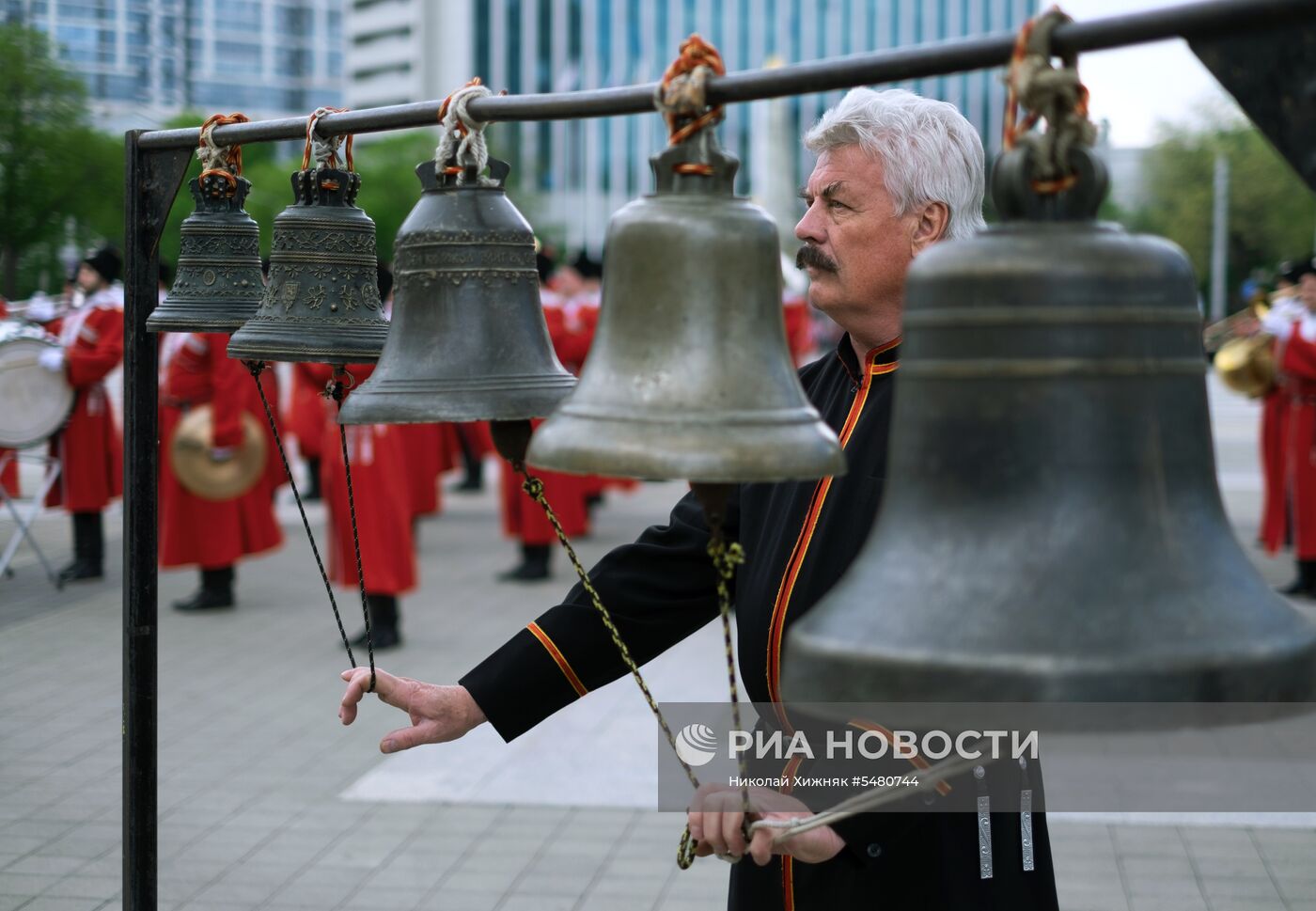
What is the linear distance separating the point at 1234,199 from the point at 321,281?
38.0 m

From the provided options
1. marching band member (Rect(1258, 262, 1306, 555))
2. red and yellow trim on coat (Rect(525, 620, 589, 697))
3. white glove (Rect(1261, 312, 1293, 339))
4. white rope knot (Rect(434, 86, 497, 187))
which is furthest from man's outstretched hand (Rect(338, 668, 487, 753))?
marching band member (Rect(1258, 262, 1306, 555))

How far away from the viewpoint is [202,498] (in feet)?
29.1

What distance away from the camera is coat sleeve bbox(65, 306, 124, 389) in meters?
9.36

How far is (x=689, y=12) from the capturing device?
9744 cm

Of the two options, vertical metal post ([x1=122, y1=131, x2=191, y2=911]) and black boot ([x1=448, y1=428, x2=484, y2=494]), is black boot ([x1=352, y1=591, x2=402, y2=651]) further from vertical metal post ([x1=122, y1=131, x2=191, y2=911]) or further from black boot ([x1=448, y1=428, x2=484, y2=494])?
black boot ([x1=448, y1=428, x2=484, y2=494])

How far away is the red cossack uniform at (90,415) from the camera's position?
940 cm

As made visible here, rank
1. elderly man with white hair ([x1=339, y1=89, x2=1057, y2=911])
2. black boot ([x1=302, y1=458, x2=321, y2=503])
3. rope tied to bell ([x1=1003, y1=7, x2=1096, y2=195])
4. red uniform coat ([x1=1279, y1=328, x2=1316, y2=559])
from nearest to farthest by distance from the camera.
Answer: rope tied to bell ([x1=1003, y1=7, x2=1096, y2=195]) < elderly man with white hair ([x1=339, y1=89, x2=1057, y2=911]) < red uniform coat ([x1=1279, y1=328, x2=1316, y2=559]) < black boot ([x1=302, y1=458, x2=321, y2=503])

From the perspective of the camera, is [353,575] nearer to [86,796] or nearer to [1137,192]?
[86,796]

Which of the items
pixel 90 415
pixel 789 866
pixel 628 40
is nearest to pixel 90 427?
pixel 90 415

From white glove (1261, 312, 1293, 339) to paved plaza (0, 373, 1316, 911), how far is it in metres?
4.70

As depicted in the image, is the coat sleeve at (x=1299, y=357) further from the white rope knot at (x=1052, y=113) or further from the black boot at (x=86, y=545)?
the white rope knot at (x=1052, y=113)

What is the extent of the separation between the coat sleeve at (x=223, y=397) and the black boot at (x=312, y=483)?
17.0 feet

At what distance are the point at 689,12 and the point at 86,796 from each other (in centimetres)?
9660

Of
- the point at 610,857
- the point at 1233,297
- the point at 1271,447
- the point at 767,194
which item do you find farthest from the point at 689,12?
the point at 610,857
